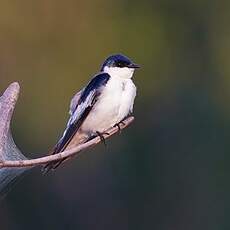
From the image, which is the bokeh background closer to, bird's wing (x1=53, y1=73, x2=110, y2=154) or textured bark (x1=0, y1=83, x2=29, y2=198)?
bird's wing (x1=53, y1=73, x2=110, y2=154)

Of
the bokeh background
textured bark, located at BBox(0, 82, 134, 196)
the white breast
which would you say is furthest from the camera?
the bokeh background

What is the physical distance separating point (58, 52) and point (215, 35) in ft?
2.89

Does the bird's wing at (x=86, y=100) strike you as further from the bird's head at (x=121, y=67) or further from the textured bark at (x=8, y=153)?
the textured bark at (x=8, y=153)

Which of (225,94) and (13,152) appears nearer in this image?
(13,152)

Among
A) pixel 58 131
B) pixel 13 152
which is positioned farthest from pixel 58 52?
pixel 13 152

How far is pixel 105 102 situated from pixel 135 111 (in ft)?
9.10

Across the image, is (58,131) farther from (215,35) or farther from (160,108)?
(215,35)

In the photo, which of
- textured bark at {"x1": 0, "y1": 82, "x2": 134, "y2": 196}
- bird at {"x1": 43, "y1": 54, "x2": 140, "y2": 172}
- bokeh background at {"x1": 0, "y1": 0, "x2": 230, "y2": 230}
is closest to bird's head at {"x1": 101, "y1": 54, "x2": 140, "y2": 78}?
bird at {"x1": 43, "y1": 54, "x2": 140, "y2": 172}

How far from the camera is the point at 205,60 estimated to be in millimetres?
6059

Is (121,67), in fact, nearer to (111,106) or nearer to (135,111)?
(111,106)

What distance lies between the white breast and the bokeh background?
7.78 ft

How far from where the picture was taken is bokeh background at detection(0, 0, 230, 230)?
5613mm

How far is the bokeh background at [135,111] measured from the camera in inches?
221

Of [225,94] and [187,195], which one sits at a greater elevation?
[225,94]
